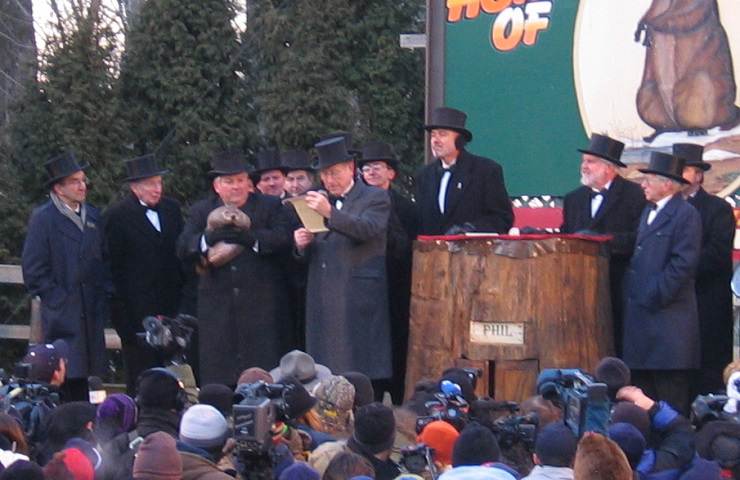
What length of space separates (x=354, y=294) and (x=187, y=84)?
260 inches

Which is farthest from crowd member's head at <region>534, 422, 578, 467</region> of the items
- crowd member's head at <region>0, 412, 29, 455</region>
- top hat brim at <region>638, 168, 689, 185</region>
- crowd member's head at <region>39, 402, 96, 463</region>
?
top hat brim at <region>638, 168, 689, 185</region>

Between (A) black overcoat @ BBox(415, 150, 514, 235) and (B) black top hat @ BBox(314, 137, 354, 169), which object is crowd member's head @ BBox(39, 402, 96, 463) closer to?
(B) black top hat @ BBox(314, 137, 354, 169)

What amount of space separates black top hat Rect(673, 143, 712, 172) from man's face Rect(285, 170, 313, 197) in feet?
8.51

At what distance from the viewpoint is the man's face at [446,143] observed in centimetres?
984

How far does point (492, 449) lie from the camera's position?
19.1 ft

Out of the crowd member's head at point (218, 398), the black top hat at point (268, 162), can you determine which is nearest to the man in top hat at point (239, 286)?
the black top hat at point (268, 162)

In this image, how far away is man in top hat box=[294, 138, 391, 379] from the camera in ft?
30.8

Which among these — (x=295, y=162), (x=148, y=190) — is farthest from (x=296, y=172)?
(x=148, y=190)

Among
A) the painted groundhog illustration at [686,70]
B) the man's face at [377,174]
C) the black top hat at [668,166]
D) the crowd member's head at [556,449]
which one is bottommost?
the crowd member's head at [556,449]

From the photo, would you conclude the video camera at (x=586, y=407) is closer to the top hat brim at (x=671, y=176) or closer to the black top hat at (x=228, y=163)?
the top hat brim at (x=671, y=176)

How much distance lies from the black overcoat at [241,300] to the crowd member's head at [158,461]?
448 cm

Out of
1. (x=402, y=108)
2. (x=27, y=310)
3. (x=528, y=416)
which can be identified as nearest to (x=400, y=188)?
(x=402, y=108)

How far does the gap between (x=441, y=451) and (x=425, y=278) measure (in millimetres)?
2733

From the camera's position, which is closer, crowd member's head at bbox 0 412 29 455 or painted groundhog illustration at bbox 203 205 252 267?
crowd member's head at bbox 0 412 29 455
